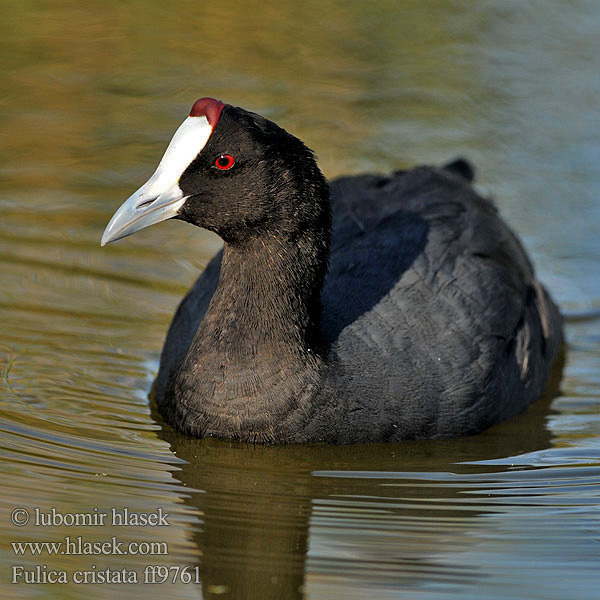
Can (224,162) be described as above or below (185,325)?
above

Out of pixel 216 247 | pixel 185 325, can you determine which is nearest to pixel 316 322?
pixel 185 325

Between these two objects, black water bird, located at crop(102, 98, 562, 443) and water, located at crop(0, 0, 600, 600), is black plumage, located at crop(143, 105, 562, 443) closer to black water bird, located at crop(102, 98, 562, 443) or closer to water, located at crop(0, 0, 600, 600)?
black water bird, located at crop(102, 98, 562, 443)

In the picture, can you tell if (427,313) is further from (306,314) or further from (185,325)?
(185,325)

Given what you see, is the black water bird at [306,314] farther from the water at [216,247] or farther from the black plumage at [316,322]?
the water at [216,247]

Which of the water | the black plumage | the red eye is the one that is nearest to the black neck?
the black plumage

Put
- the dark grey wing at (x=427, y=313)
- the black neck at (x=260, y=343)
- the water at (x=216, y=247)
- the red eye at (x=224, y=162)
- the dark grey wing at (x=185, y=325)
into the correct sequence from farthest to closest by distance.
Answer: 1. the dark grey wing at (x=185, y=325)
2. the dark grey wing at (x=427, y=313)
3. the black neck at (x=260, y=343)
4. the red eye at (x=224, y=162)
5. the water at (x=216, y=247)

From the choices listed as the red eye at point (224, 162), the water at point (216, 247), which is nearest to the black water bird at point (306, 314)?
the red eye at point (224, 162)

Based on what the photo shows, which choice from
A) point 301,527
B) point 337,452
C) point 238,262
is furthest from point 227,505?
point 238,262

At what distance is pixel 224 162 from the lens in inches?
205

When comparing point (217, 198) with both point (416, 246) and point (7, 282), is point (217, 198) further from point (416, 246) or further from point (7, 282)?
point (7, 282)

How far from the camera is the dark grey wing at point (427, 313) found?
18.1 ft

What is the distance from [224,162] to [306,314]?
73 cm

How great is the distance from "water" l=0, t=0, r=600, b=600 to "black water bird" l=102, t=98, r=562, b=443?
0.17 meters

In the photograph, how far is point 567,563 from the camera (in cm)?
453
